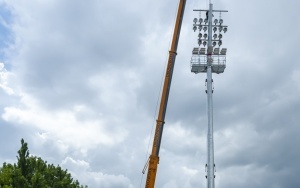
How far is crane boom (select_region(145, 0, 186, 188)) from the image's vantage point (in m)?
31.6

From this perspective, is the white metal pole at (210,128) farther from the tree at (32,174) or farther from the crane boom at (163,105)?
the tree at (32,174)

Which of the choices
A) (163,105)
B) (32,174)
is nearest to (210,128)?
(163,105)

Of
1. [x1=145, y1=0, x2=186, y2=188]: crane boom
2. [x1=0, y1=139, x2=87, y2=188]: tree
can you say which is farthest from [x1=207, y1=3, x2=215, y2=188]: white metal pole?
[x1=0, y1=139, x2=87, y2=188]: tree

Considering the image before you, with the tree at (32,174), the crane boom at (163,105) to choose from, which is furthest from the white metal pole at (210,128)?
the tree at (32,174)

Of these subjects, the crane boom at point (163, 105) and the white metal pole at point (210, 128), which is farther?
the white metal pole at point (210, 128)

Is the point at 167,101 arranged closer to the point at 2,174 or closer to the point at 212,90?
the point at 212,90

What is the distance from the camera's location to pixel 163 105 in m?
33.2

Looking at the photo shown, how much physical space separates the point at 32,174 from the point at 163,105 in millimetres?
13834

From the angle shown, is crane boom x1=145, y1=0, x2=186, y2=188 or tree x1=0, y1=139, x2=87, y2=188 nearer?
crane boom x1=145, y1=0, x2=186, y2=188

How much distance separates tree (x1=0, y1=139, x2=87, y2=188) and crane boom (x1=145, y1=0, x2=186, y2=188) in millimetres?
10581

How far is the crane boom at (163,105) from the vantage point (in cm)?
3164

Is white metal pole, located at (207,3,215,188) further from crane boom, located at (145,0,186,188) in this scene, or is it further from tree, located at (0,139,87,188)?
tree, located at (0,139,87,188)

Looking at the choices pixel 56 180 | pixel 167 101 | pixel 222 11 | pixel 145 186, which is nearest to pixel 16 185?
pixel 56 180

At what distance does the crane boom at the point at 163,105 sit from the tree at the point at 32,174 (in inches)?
417
